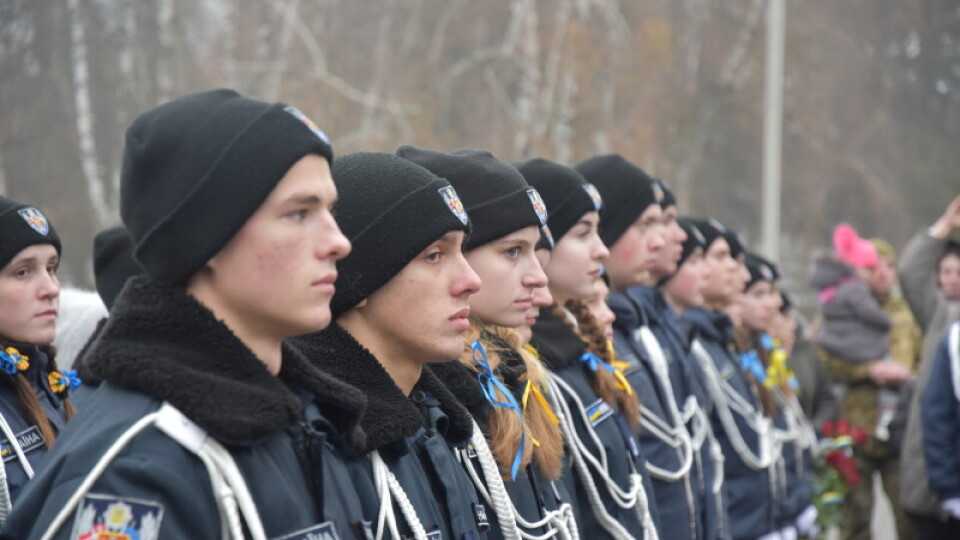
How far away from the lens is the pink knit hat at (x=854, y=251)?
9.15m

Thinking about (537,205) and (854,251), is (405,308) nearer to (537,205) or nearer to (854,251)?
(537,205)

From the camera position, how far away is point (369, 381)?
2.78 meters

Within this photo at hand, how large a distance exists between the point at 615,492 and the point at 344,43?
29.4 ft

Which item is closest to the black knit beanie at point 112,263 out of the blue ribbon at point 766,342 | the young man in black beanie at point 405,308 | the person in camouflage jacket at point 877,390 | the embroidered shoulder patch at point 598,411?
the embroidered shoulder patch at point 598,411

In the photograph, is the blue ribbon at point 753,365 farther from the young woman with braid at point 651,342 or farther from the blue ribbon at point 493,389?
the blue ribbon at point 493,389

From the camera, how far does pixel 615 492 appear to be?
425 cm

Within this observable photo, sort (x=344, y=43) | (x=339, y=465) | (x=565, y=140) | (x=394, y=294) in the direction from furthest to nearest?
(x=565, y=140) → (x=344, y=43) → (x=394, y=294) → (x=339, y=465)

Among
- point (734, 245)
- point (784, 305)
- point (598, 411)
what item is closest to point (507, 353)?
point (598, 411)

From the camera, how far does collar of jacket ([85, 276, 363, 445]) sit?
6.67ft

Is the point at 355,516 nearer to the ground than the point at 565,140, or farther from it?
farther from it

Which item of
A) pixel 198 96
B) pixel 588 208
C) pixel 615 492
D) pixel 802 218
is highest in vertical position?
pixel 198 96

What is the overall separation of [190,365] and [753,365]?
16.7 feet

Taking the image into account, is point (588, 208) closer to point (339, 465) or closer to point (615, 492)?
point (615, 492)

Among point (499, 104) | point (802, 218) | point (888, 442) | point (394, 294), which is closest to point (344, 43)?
point (499, 104)
